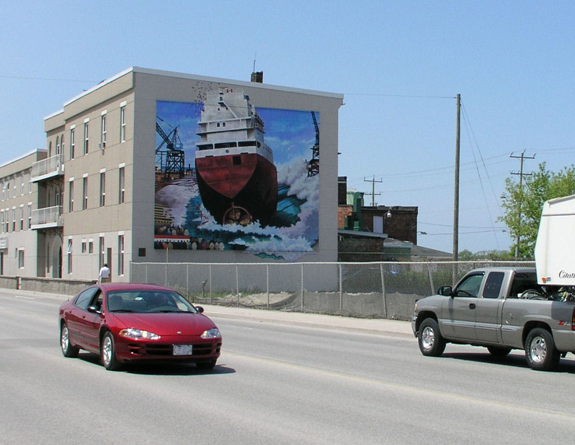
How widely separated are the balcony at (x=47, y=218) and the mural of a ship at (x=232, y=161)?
15496mm

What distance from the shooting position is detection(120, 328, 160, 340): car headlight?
40.1 feet

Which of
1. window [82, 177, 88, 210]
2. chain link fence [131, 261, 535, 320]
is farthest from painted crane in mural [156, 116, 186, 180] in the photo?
window [82, 177, 88, 210]

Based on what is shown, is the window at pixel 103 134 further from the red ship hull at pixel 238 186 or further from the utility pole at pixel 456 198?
the utility pole at pixel 456 198

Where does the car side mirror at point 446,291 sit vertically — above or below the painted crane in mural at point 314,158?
below

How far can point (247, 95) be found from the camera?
48406 millimetres

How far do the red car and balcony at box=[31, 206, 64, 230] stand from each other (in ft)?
146

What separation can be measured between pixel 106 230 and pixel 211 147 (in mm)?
8608

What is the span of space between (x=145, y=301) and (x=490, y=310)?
6448mm

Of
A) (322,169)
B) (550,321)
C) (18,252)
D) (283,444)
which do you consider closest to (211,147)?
(322,169)

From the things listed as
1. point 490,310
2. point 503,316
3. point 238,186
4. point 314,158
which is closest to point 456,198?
point 238,186

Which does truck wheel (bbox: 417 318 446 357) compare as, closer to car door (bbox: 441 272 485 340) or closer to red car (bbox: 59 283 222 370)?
car door (bbox: 441 272 485 340)

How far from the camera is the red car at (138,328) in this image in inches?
482

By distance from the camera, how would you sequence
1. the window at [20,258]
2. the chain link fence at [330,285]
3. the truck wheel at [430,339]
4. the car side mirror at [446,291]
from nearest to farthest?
the car side mirror at [446,291], the truck wheel at [430,339], the chain link fence at [330,285], the window at [20,258]

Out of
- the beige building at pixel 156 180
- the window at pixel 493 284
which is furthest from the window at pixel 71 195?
the window at pixel 493 284
